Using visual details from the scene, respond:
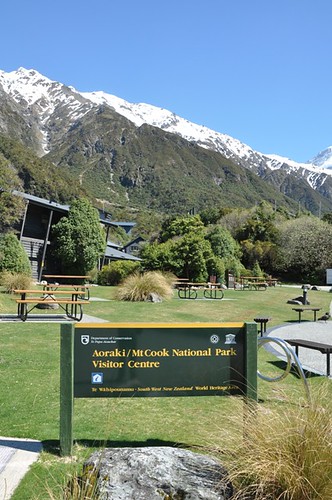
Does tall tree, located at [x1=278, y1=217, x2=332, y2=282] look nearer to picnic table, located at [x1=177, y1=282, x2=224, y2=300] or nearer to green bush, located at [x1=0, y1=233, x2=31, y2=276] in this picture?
picnic table, located at [x1=177, y1=282, x2=224, y2=300]

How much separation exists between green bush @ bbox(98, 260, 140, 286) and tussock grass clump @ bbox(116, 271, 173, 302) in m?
8.84

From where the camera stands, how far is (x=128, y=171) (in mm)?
181000

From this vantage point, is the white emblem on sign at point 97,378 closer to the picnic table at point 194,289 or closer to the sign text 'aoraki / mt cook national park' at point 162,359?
the sign text 'aoraki / mt cook national park' at point 162,359

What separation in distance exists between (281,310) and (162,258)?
11464 mm

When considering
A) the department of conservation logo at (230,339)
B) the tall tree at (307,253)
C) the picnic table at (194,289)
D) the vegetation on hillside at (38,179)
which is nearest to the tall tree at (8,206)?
the picnic table at (194,289)

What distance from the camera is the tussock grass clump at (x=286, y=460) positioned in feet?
10.1

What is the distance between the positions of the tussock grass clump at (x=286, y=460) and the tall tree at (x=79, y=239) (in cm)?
2845

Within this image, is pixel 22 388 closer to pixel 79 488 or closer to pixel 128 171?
pixel 79 488

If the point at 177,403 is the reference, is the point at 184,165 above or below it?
above

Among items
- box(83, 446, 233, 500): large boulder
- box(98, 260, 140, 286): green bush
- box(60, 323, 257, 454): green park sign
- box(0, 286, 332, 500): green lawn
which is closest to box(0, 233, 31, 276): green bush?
box(98, 260, 140, 286): green bush

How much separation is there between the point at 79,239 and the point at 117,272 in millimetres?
3302

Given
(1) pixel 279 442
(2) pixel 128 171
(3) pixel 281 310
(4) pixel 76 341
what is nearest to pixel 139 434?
(4) pixel 76 341

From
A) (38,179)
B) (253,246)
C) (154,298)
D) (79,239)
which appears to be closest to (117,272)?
(79,239)

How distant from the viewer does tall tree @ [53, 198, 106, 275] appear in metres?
31.8
